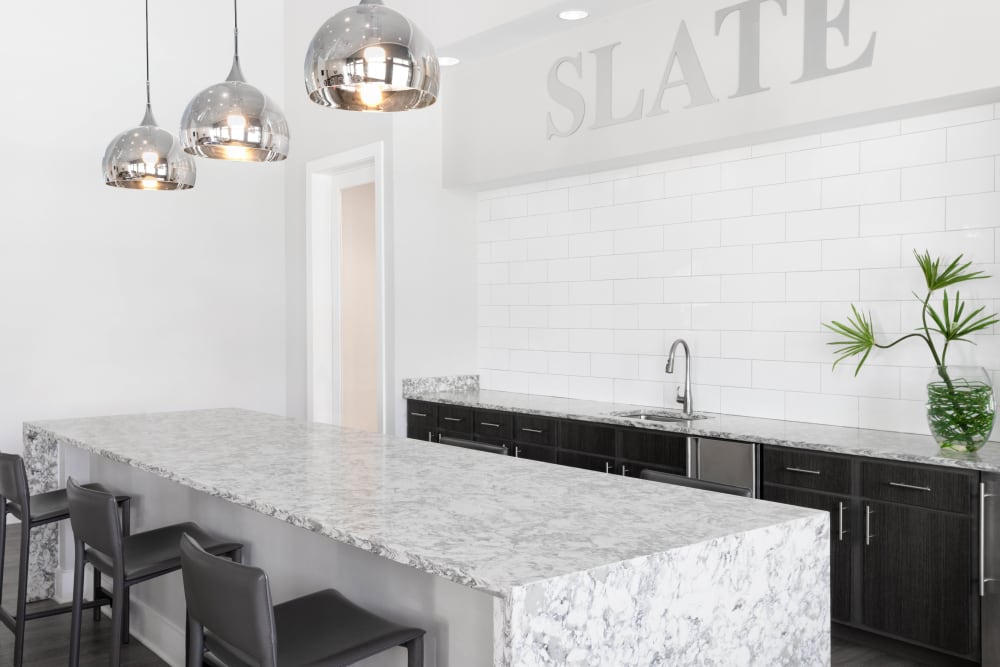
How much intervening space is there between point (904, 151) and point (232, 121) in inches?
108

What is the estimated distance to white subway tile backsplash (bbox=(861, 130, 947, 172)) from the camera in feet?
11.6

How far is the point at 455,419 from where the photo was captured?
504 centimetres

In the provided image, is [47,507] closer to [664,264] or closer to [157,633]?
[157,633]

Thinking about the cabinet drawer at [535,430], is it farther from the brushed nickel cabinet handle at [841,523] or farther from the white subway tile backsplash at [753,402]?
the brushed nickel cabinet handle at [841,523]

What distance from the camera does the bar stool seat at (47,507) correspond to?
3.32m

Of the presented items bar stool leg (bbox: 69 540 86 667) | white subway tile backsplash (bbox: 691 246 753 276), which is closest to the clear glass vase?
white subway tile backsplash (bbox: 691 246 753 276)

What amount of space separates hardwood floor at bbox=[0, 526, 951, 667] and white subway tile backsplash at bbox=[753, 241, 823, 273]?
5.44ft

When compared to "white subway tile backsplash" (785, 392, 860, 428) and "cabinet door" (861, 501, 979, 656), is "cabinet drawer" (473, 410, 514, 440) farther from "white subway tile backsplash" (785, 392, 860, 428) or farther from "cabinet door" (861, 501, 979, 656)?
"cabinet door" (861, 501, 979, 656)

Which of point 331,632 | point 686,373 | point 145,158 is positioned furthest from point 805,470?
point 145,158

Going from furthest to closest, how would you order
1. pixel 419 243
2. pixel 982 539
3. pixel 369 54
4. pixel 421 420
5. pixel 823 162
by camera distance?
pixel 419 243 → pixel 421 420 → pixel 823 162 → pixel 982 539 → pixel 369 54

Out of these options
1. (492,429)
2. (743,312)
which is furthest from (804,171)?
(492,429)

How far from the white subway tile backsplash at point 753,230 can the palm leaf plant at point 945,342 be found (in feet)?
1.73

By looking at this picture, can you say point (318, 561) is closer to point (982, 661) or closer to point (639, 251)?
point (982, 661)

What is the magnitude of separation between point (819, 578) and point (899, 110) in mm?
2261
